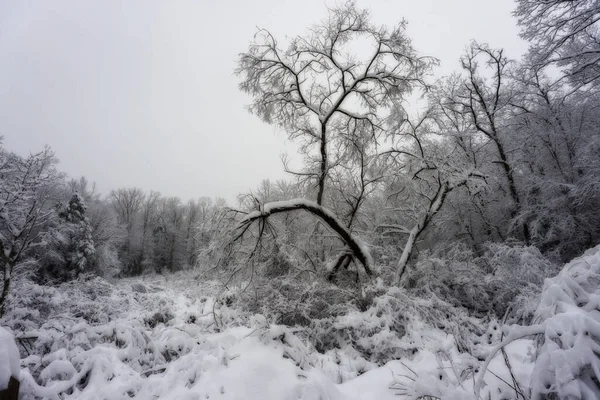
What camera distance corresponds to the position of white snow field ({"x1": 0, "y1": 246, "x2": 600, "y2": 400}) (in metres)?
1.54

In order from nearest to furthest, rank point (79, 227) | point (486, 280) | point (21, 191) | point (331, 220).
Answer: point (486, 280)
point (331, 220)
point (21, 191)
point (79, 227)

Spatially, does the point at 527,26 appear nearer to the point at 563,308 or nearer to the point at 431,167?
the point at 431,167

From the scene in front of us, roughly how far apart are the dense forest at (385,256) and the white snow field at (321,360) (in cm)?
2

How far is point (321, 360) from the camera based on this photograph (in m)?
4.20

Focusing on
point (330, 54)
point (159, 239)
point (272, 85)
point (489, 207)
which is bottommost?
point (159, 239)

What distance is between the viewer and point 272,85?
29.9 ft

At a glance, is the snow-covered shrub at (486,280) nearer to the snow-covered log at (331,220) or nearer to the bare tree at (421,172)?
the bare tree at (421,172)

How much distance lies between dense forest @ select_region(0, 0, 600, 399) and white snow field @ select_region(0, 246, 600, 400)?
0.05 feet

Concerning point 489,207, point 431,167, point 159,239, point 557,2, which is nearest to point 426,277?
point 431,167

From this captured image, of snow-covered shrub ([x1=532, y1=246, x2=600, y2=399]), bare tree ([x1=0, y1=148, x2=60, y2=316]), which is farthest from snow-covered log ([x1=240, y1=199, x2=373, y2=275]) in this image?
bare tree ([x1=0, y1=148, x2=60, y2=316])

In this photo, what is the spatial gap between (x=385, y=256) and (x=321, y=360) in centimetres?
574

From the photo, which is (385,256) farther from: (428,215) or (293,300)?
(293,300)

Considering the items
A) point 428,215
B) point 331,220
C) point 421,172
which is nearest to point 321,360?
point 331,220

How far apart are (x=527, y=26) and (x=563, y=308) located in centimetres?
913
